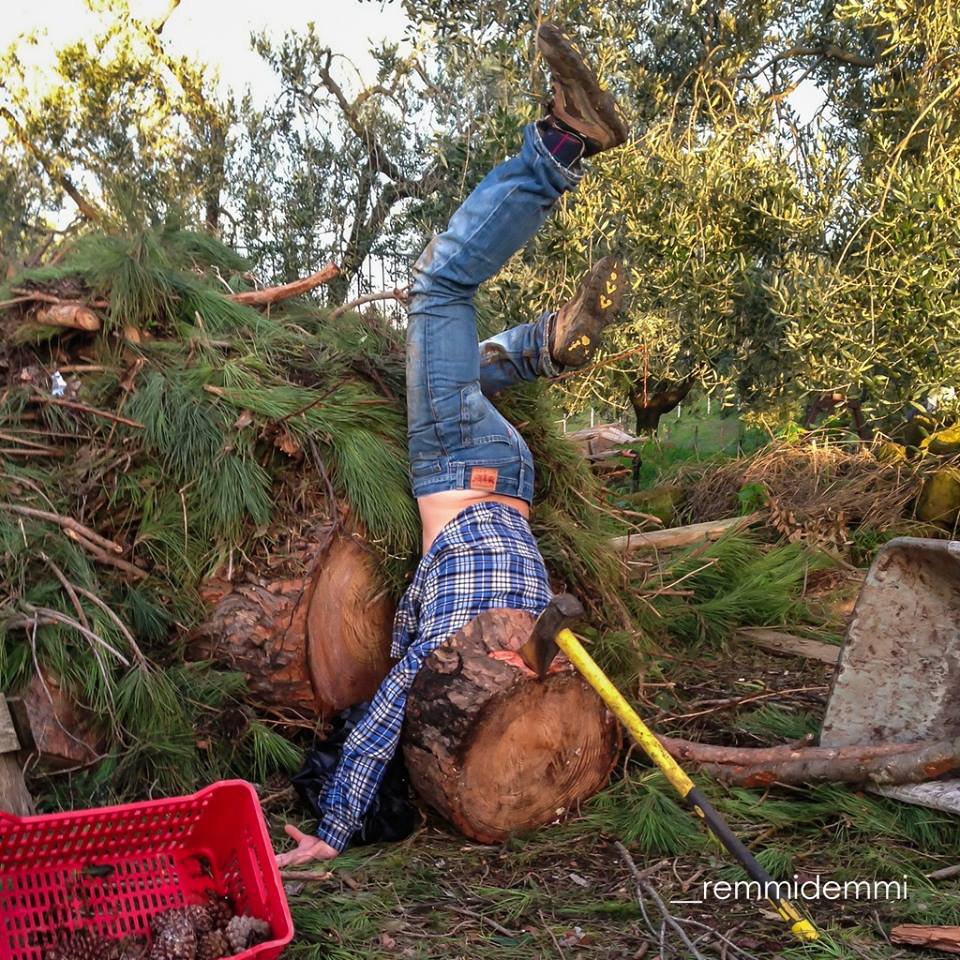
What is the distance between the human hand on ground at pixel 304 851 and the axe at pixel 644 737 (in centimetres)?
73

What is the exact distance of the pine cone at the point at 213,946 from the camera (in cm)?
197

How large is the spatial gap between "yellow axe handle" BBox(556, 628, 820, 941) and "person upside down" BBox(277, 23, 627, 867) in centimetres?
59

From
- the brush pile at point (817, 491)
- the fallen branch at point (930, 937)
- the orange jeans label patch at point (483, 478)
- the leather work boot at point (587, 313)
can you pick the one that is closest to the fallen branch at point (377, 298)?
Answer: the leather work boot at point (587, 313)

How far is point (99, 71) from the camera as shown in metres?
7.18

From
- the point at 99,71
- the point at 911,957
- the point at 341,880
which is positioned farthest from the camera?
the point at 99,71

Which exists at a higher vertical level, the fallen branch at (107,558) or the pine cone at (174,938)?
the fallen branch at (107,558)

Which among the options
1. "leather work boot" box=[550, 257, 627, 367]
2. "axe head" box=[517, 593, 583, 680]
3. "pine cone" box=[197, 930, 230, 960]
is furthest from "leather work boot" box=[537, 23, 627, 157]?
"pine cone" box=[197, 930, 230, 960]

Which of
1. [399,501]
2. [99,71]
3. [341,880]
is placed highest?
[99,71]

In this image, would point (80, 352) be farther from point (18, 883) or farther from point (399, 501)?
point (18, 883)

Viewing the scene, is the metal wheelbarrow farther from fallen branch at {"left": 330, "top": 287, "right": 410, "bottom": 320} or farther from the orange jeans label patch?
fallen branch at {"left": 330, "top": 287, "right": 410, "bottom": 320}

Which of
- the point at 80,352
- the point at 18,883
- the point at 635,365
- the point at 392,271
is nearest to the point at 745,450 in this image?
the point at 635,365

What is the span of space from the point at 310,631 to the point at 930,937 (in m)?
1.74

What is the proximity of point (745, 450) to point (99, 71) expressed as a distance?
525 cm

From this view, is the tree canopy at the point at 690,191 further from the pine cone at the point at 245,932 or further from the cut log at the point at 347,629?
the pine cone at the point at 245,932
